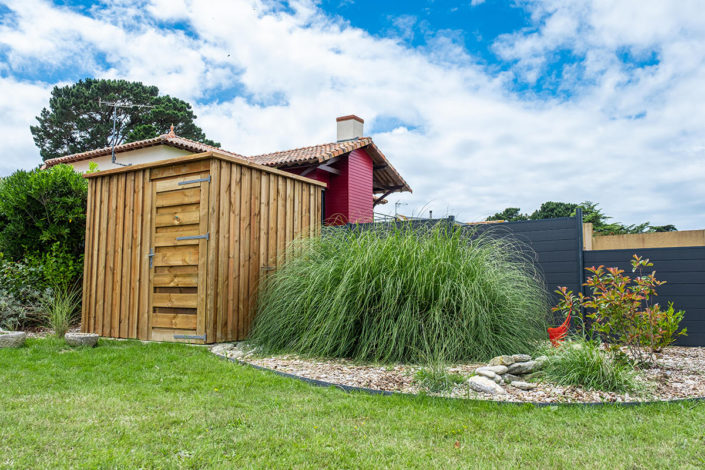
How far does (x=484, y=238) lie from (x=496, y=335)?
6.34 ft

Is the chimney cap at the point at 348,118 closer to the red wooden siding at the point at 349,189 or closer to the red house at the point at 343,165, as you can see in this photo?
the red house at the point at 343,165

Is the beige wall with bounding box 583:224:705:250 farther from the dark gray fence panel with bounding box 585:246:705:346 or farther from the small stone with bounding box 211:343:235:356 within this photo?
the small stone with bounding box 211:343:235:356

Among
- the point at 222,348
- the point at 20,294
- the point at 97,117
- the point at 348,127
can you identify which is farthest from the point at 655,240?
the point at 97,117

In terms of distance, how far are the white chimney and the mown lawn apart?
12.0 m

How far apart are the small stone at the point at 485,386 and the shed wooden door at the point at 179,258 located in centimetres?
305

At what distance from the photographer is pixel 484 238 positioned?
604 centimetres

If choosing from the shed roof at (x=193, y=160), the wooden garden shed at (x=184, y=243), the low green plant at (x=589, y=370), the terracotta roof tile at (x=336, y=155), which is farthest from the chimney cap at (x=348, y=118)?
the low green plant at (x=589, y=370)

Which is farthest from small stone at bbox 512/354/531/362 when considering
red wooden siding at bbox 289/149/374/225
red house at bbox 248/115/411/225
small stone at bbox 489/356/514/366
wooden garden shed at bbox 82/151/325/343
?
red wooden siding at bbox 289/149/374/225

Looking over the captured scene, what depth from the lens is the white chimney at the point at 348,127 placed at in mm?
14828

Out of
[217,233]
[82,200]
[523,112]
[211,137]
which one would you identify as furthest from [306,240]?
[211,137]

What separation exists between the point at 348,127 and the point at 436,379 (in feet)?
40.5

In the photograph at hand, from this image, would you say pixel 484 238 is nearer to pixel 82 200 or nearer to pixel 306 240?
pixel 306 240

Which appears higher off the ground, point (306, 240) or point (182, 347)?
point (306, 240)

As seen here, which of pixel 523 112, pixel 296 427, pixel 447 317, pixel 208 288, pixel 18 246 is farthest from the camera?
pixel 523 112
